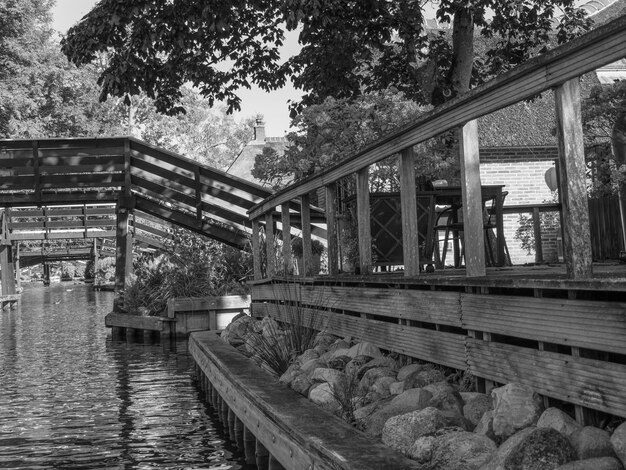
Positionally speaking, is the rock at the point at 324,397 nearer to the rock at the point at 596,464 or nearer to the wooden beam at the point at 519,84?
the wooden beam at the point at 519,84

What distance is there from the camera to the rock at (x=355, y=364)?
17.3ft

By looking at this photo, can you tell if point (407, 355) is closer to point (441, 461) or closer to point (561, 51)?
point (441, 461)

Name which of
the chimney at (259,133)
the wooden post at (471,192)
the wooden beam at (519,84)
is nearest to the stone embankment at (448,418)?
the wooden post at (471,192)

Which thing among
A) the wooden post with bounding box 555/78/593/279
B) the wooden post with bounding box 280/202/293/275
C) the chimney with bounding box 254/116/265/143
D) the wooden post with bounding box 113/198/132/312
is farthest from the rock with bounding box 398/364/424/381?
the chimney with bounding box 254/116/265/143

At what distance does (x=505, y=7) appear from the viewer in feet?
38.4

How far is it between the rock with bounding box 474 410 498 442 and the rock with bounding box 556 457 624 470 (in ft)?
2.46

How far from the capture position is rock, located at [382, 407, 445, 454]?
3.52 meters

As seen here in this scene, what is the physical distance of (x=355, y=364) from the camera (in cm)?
545

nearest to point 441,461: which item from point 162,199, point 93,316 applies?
point 162,199

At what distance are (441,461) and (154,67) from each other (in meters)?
10.7

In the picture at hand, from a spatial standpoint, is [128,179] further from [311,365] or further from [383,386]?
[383,386]

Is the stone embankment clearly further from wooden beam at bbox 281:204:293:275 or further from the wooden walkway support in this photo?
wooden beam at bbox 281:204:293:275

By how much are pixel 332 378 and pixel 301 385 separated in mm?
238

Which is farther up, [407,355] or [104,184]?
[104,184]
